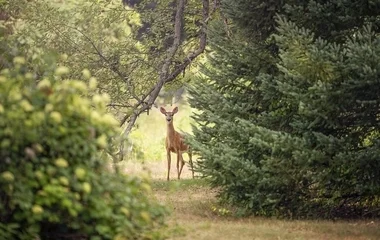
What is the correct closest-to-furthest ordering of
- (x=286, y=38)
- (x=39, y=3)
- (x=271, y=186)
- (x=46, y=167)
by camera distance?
(x=46, y=167) < (x=286, y=38) < (x=271, y=186) < (x=39, y=3)

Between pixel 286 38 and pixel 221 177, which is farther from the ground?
pixel 286 38

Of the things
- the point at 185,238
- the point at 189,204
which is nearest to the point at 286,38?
the point at 185,238

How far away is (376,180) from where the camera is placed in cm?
1152

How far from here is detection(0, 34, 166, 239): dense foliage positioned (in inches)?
271

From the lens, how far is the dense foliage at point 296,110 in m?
11.2

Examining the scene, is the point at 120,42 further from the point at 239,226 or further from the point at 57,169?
the point at 57,169

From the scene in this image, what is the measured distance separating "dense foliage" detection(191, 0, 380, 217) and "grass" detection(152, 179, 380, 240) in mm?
456

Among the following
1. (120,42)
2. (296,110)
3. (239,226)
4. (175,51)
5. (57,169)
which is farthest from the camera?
(120,42)

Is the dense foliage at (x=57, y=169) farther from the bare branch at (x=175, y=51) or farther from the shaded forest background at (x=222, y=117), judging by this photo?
the bare branch at (x=175, y=51)

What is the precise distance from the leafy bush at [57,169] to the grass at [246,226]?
1071mm

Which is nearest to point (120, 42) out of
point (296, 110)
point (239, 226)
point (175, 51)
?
point (175, 51)

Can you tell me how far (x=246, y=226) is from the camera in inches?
460

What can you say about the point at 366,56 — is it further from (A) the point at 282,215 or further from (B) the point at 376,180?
(A) the point at 282,215

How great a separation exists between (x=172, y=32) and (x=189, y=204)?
6180 millimetres
